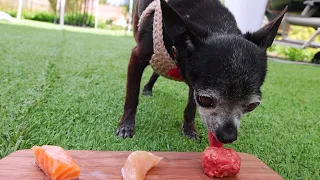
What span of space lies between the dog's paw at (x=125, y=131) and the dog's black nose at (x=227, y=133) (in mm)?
646

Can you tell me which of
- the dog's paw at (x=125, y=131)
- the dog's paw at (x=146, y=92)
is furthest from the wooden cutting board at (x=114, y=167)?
the dog's paw at (x=146, y=92)

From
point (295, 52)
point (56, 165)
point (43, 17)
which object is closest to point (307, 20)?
point (295, 52)

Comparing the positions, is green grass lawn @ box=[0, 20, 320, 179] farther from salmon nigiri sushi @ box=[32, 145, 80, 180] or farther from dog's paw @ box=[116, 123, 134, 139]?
salmon nigiri sushi @ box=[32, 145, 80, 180]

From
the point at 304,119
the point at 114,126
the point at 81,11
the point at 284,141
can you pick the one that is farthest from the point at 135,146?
the point at 81,11

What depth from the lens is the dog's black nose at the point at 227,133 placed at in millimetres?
1483

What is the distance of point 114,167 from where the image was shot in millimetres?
1426

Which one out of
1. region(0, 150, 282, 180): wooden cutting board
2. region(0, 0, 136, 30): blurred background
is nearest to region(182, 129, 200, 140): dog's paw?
region(0, 150, 282, 180): wooden cutting board

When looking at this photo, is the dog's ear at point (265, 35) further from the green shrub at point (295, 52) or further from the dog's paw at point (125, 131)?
the green shrub at point (295, 52)

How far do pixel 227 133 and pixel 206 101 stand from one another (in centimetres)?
17

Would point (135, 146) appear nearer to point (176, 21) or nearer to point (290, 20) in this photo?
point (176, 21)

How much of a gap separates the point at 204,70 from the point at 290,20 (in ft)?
21.2

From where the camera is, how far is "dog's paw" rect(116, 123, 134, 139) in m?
1.99

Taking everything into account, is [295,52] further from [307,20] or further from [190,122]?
[190,122]

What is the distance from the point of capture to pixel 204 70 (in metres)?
1.54
